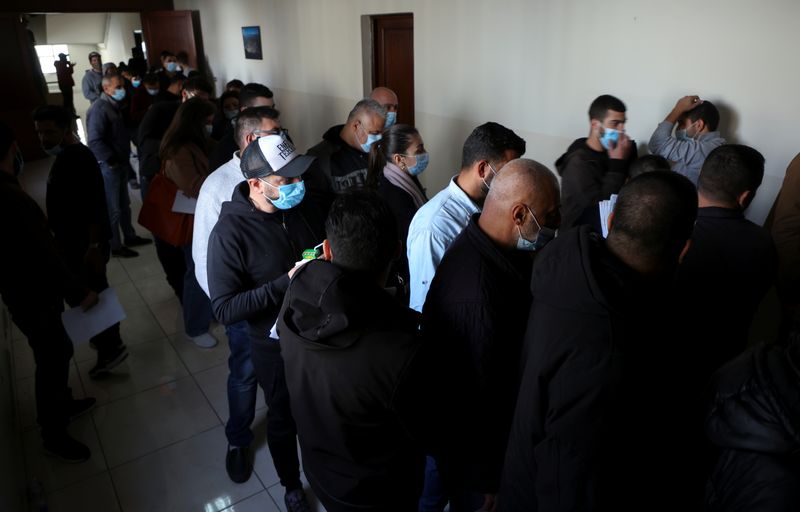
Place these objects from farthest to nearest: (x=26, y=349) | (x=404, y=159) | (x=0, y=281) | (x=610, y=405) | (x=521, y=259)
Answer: (x=26, y=349) < (x=404, y=159) < (x=0, y=281) < (x=521, y=259) < (x=610, y=405)

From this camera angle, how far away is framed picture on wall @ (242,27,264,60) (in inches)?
319

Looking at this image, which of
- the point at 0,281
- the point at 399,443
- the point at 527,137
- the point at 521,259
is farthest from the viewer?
the point at 527,137

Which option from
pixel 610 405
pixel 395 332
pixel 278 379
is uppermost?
pixel 395 332

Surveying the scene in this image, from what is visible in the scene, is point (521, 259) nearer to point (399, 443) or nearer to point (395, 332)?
point (395, 332)

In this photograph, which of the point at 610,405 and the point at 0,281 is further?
the point at 0,281

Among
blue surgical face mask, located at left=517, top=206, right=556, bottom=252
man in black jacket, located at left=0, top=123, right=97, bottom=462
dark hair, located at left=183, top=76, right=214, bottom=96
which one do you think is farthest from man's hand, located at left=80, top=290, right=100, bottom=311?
dark hair, located at left=183, top=76, right=214, bottom=96

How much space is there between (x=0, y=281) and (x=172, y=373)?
129cm

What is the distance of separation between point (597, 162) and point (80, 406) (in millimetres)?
3466

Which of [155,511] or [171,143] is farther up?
[171,143]

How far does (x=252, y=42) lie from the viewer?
828cm

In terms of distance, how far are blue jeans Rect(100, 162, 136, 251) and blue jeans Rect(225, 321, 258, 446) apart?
3337 millimetres

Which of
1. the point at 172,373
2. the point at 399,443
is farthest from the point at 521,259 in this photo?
the point at 172,373

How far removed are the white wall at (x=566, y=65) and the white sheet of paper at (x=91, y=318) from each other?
3258mm

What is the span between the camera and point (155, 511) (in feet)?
7.92
